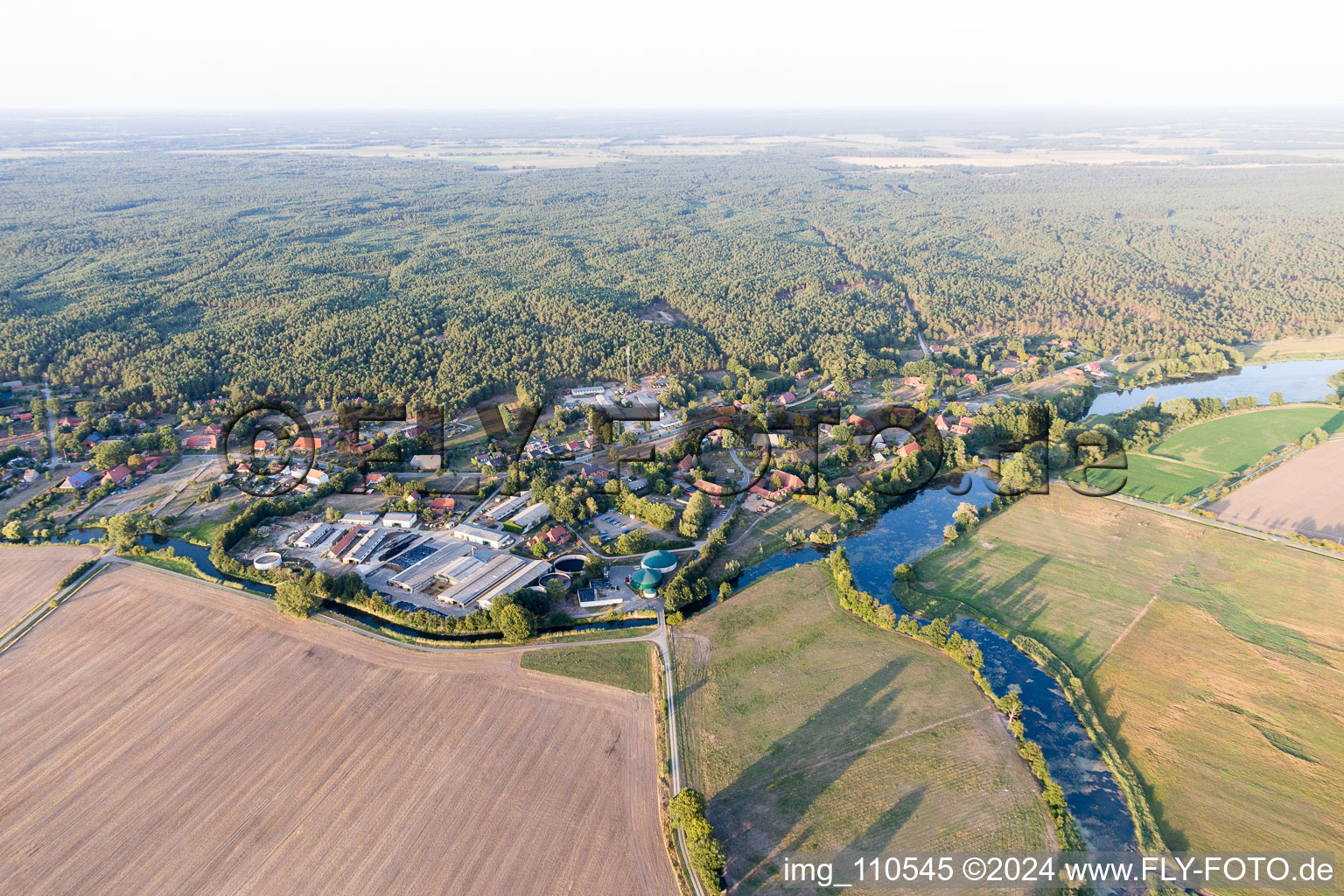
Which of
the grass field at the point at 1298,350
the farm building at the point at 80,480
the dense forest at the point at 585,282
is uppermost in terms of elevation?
the dense forest at the point at 585,282

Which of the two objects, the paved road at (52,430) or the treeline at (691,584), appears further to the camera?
the paved road at (52,430)

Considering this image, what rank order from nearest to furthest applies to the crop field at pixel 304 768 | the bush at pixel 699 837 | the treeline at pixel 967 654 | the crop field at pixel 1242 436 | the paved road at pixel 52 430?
the bush at pixel 699 837 < the crop field at pixel 304 768 < the treeline at pixel 967 654 < the paved road at pixel 52 430 < the crop field at pixel 1242 436

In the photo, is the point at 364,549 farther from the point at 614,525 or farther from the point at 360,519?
the point at 614,525

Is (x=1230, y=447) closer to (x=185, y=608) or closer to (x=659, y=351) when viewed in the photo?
(x=659, y=351)

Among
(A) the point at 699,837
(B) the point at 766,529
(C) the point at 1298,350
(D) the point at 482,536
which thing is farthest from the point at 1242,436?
(D) the point at 482,536

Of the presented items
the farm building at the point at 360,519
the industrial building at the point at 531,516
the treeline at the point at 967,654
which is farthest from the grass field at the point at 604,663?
the farm building at the point at 360,519

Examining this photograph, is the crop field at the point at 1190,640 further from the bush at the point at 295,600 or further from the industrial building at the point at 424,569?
the bush at the point at 295,600

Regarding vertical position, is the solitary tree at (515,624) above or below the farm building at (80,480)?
below

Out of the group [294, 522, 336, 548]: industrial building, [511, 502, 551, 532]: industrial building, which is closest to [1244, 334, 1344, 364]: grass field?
[511, 502, 551, 532]: industrial building
